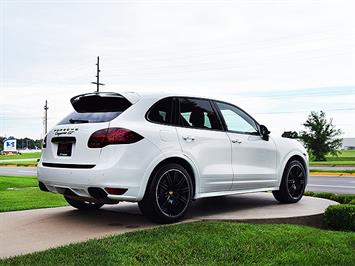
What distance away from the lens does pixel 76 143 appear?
5434 millimetres

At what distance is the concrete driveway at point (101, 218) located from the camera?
4.96m

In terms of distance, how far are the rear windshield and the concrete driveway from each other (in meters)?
1.29

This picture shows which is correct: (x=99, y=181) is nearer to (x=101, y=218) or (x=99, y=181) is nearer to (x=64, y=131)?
(x=64, y=131)

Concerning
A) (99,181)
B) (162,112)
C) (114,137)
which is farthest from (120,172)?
(162,112)

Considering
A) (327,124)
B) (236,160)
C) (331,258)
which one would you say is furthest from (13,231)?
(327,124)

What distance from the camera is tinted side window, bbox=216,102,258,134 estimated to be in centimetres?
659

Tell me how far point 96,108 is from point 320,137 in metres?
41.4

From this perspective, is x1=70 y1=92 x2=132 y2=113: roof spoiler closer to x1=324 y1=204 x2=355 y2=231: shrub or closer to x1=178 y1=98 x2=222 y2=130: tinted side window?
x1=178 y1=98 x2=222 y2=130: tinted side window

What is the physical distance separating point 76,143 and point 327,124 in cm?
4235

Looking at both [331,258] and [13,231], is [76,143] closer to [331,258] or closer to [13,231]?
[13,231]

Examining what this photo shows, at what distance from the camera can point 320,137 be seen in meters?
44.4

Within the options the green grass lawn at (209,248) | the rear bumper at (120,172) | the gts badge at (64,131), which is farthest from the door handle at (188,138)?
the gts badge at (64,131)

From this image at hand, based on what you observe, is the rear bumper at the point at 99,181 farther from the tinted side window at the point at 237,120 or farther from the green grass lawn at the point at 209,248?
the tinted side window at the point at 237,120

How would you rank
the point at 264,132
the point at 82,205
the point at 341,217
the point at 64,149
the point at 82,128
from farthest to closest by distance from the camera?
the point at 264,132
the point at 82,205
the point at 341,217
the point at 64,149
the point at 82,128
